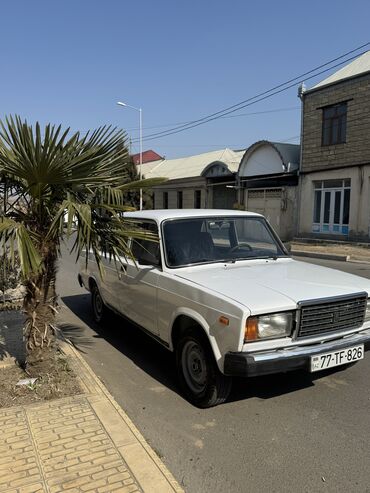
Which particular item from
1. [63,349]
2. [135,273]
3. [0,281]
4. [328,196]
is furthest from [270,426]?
[328,196]

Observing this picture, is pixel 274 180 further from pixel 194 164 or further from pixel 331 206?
pixel 194 164

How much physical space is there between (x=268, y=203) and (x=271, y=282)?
23674 millimetres

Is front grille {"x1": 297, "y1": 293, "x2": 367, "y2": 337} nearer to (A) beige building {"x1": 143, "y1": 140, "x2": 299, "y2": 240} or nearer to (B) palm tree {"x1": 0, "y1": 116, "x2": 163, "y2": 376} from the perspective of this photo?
(B) palm tree {"x1": 0, "y1": 116, "x2": 163, "y2": 376}

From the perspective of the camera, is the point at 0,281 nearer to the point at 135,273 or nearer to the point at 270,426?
the point at 135,273

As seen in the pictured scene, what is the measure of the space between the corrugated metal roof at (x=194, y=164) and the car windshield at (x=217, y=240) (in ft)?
81.1

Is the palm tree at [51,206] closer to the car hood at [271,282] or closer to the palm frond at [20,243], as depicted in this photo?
the palm frond at [20,243]

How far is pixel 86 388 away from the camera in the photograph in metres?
4.14

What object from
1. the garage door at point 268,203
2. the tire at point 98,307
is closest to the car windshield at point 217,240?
the tire at point 98,307

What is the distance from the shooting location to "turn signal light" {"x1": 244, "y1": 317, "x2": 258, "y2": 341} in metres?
3.48

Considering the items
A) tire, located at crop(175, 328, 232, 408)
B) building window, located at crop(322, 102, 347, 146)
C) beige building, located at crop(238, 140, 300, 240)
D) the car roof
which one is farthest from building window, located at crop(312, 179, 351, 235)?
tire, located at crop(175, 328, 232, 408)

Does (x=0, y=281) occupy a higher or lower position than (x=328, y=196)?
lower

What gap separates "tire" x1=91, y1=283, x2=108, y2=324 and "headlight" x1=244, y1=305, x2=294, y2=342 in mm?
3626

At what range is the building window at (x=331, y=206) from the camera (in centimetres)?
2272

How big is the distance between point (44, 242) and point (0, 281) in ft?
12.5
